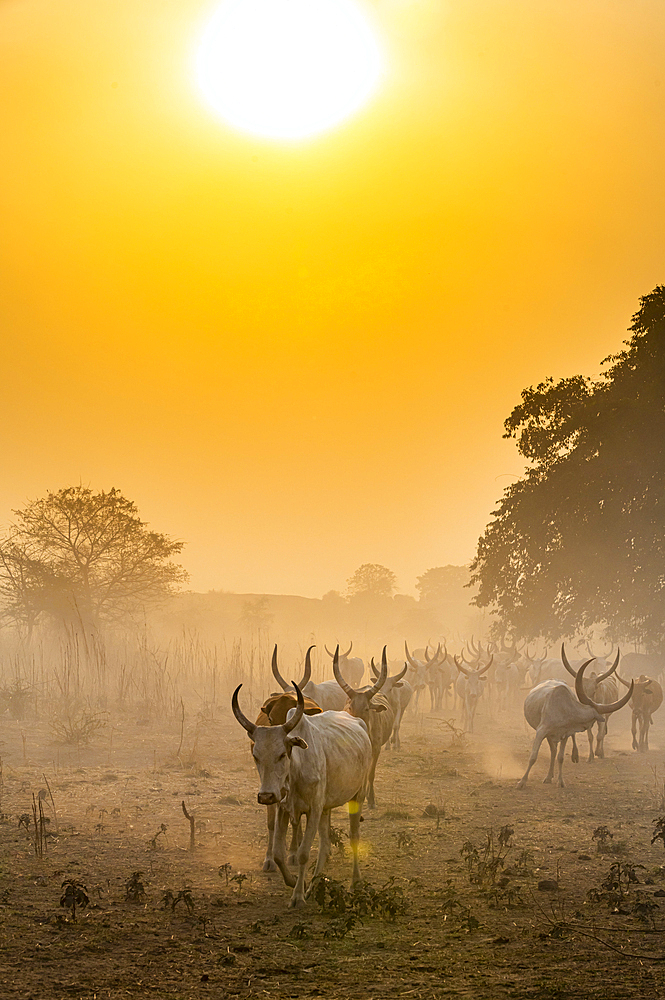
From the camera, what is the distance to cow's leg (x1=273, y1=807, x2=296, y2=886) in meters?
8.33

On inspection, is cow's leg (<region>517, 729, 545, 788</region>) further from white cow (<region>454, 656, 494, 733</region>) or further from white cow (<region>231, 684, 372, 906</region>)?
white cow (<region>454, 656, 494, 733</region>)

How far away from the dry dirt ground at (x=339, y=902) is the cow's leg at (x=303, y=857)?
0.17 m

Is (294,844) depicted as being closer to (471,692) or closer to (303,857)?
(303,857)

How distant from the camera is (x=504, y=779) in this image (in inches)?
651

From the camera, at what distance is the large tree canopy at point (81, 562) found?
33781 millimetres

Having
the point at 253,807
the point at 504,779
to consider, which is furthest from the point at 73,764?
the point at 504,779

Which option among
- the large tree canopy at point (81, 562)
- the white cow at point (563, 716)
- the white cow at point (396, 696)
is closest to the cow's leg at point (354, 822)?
the white cow at point (563, 716)

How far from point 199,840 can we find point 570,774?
9.80 meters

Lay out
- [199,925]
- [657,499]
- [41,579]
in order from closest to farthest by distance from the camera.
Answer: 1. [199,925]
2. [657,499]
3. [41,579]

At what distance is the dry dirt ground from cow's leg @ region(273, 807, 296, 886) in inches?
8.7

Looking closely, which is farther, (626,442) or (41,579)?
(41,579)

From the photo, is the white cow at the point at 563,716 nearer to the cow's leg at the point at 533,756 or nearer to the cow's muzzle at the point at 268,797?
the cow's leg at the point at 533,756

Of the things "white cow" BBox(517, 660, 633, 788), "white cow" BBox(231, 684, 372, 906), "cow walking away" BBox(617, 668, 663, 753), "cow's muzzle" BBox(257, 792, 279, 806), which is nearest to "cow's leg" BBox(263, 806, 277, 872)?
"white cow" BBox(231, 684, 372, 906)

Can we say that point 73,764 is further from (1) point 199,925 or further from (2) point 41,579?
(2) point 41,579
